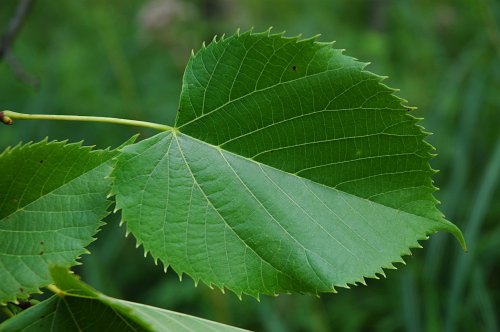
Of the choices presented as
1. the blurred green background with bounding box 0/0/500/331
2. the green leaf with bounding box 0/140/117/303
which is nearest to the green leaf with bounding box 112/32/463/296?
the green leaf with bounding box 0/140/117/303

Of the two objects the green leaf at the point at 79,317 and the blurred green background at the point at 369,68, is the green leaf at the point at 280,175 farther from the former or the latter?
the blurred green background at the point at 369,68

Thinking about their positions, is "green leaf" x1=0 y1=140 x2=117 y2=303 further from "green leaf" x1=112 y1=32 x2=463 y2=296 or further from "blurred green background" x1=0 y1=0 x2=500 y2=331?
"blurred green background" x1=0 y1=0 x2=500 y2=331

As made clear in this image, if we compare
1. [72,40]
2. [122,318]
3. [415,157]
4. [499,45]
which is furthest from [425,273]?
[72,40]

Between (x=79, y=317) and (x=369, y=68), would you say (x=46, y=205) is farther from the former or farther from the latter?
(x=369, y=68)

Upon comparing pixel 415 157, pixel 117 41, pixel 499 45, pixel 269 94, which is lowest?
pixel 415 157

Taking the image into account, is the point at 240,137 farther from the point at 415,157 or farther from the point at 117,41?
the point at 117,41

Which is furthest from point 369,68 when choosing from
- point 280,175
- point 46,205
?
point 46,205
